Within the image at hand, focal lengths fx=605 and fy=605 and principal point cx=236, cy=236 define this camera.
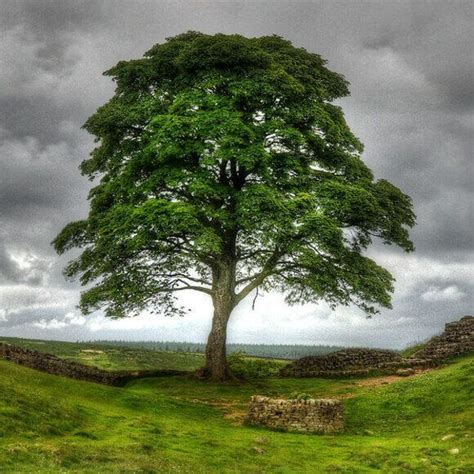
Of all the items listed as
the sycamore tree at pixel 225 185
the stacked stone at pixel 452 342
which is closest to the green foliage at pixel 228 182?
the sycamore tree at pixel 225 185

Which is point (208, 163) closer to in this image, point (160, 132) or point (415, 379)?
point (160, 132)

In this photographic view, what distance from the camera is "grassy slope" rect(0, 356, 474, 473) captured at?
16.0m

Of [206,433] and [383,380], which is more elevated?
[383,380]

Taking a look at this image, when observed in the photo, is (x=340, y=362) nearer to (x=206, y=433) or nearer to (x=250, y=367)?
(x=250, y=367)

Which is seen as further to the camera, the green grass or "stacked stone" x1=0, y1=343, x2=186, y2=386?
the green grass

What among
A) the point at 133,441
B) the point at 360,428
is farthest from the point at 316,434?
the point at 133,441

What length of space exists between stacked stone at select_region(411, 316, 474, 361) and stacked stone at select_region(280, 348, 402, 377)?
6.97ft

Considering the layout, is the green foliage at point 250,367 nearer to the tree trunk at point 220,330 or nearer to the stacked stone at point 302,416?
the tree trunk at point 220,330

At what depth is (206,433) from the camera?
2141 centimetres

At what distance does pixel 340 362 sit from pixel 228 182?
51.1 ft

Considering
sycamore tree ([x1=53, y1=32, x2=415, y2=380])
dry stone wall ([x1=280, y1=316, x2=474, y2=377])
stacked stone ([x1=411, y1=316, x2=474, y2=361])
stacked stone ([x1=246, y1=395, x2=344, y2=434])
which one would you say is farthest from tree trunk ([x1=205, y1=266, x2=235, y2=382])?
stacked stone ([x1=411, y1=316, x2=474, y2=361])

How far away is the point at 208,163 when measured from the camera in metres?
33.2

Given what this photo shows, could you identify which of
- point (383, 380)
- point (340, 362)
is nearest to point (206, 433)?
point (383, 380)

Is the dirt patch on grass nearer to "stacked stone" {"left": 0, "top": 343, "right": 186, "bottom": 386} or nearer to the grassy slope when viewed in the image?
the grassy slope
